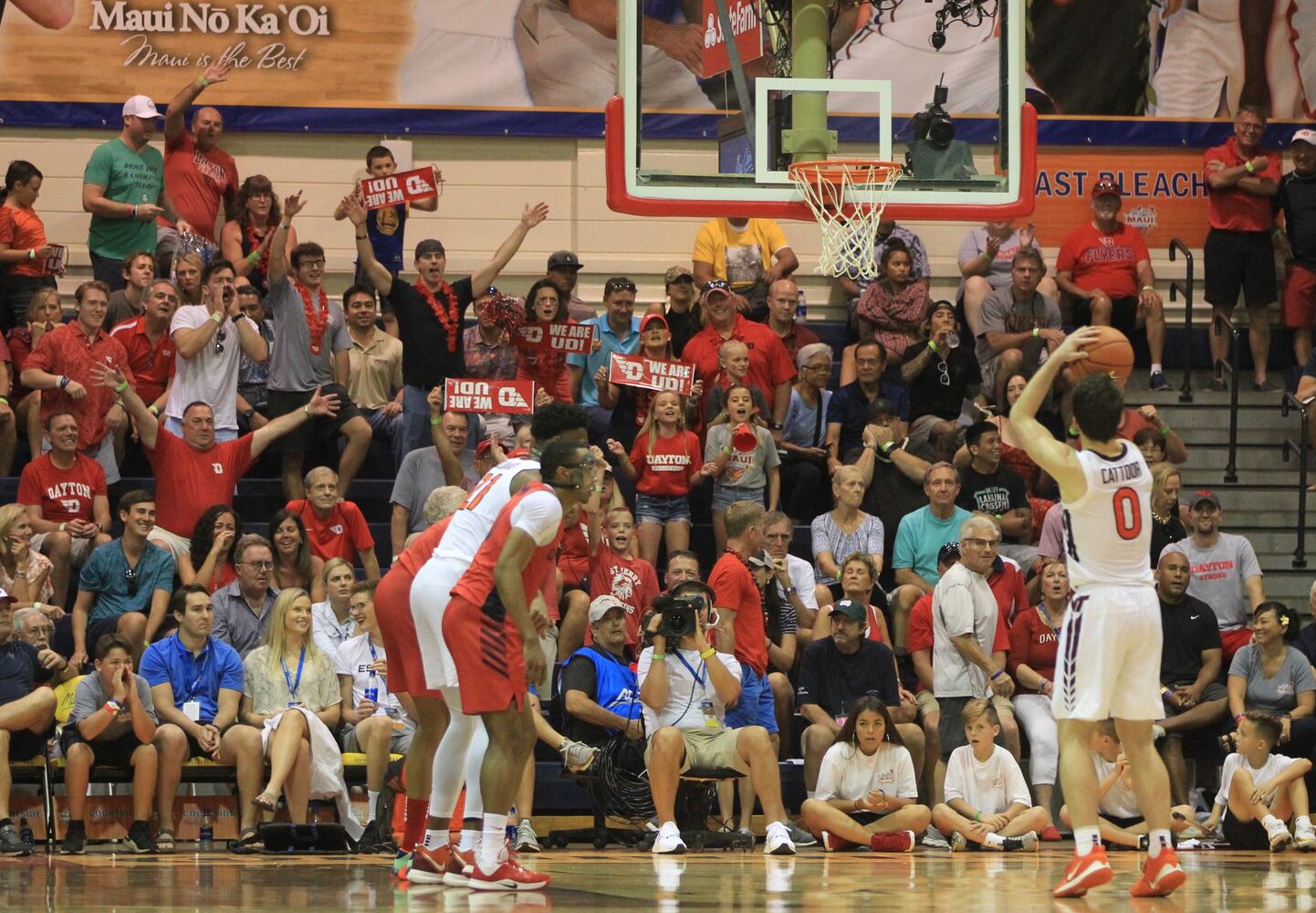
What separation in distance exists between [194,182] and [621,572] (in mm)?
5803

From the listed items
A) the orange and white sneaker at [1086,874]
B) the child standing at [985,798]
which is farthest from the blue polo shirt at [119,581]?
the orange and white sneaker at [1086,874]

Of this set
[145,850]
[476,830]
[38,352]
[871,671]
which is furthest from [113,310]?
[476,830]

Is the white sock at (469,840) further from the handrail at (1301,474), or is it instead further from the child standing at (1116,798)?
the handrail at (1301,474)

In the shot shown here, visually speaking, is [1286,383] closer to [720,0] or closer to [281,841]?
[720,0]

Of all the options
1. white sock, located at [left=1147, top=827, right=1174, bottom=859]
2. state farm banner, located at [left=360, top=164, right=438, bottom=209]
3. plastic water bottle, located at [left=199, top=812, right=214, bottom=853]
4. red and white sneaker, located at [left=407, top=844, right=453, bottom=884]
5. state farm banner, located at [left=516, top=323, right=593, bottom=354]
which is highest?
state farm banner, located at [left=360, top=164, right=438, bottom=209]

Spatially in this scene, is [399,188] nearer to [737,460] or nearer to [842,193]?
[737,460]

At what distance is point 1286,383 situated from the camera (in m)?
16.5

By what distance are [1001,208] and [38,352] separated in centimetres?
699

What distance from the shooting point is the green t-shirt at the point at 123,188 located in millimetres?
15102

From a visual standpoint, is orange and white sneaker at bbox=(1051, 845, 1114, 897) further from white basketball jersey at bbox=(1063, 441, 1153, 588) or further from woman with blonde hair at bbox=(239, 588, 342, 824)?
woman with blonde hair at bbox=(239, 588, 342, 824)

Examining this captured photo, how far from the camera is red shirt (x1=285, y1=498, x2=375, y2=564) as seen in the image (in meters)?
12.9

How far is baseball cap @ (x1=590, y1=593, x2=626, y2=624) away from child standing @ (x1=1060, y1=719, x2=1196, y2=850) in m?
3.13

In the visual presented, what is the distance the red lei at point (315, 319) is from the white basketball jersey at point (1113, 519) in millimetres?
7824

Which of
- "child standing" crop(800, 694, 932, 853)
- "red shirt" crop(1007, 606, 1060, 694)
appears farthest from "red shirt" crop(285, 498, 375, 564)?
"red shirt" crop(1007, 606, 1060, 694)
